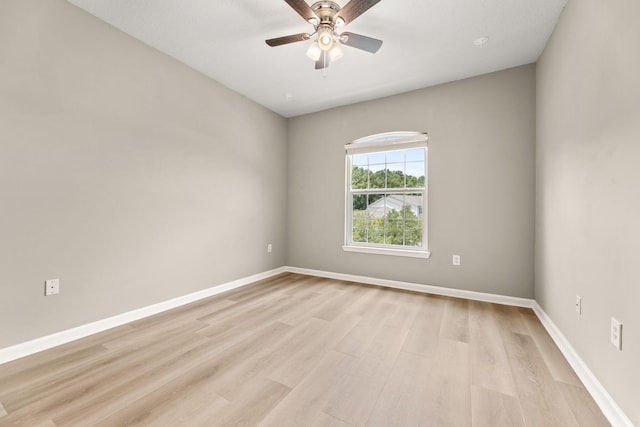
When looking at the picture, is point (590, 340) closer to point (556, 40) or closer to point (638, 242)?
point (638, 242)

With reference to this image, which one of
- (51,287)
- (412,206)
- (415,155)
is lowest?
(51,287)

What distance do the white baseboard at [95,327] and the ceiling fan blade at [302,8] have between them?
9.57 ft

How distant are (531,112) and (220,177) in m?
3.70

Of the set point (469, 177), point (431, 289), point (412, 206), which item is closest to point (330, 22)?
point (469, 177)

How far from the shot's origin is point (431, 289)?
3.31m

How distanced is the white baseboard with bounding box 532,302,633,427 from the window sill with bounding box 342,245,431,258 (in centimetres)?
137

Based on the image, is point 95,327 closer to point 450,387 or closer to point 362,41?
point 450,387

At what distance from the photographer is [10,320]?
1.79 m

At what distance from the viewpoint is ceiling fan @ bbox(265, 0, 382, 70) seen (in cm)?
174

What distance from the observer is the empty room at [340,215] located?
55.1 inches

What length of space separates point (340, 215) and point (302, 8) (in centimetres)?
273

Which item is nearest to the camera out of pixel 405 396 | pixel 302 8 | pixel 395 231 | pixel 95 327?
pixel 405 396

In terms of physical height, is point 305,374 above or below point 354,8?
below

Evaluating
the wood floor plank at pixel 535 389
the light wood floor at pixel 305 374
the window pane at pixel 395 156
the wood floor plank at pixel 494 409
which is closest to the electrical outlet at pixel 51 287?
the light wood floor at pixel 305 374
